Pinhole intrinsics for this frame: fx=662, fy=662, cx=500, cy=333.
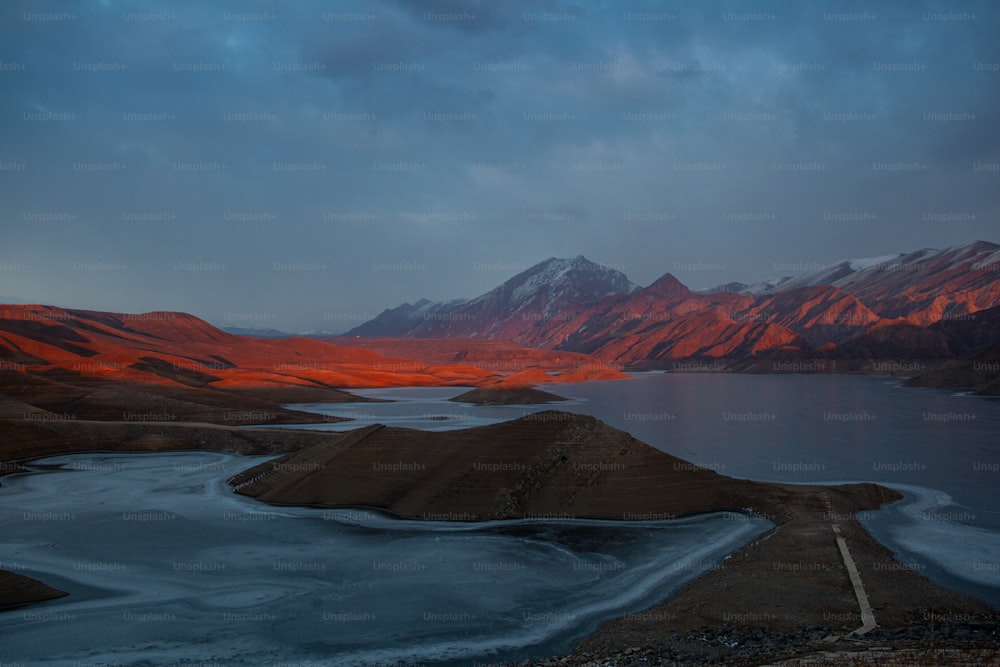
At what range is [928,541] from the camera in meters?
19.0

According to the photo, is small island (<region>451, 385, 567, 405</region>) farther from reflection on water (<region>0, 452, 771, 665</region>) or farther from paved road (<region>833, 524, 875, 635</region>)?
paved road (<region>833, 524, 875, 635</region>)

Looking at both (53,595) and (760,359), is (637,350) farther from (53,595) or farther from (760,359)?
(53,595)

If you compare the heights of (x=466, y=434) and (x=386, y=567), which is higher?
(x=466, y=434)

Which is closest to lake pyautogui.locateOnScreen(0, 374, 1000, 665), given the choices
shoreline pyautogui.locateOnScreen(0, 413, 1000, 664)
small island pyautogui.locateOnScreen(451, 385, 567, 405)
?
shoreline pyautogui.locateOnScreen(0, 413, 1000, 664)

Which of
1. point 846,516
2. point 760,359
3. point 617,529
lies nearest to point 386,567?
point 617,529

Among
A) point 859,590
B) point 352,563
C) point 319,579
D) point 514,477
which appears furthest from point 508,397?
point 859,590

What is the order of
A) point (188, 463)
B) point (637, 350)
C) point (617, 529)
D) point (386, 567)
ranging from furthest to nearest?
point (637, 350), point (188, 463), point (617, 529), point (386, 567)

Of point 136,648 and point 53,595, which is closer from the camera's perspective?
point 136,648

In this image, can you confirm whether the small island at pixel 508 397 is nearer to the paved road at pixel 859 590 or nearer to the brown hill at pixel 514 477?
the brown hill at pixel 514 477

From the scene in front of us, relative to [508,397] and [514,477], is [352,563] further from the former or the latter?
[508,397]

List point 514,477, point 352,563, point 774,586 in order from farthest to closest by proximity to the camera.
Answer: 1. point 514,477
2. point 352,563
3. point 774,586

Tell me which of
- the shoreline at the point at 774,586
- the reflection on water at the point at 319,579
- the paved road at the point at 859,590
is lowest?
the reflection on water at the point at 319,579

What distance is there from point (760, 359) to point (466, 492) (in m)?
141

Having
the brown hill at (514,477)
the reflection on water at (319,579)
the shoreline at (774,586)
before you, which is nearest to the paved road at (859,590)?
the shoreline at (774,586)
